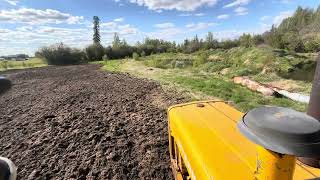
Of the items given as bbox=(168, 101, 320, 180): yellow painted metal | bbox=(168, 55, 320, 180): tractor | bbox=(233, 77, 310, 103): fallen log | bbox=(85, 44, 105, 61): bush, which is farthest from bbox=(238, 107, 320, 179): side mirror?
bbox=(85, 44, 105, 61): bush

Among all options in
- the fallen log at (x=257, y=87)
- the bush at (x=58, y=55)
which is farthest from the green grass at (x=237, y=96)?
the bush at (x=58, y=55)

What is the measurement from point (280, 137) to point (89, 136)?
4.14 m

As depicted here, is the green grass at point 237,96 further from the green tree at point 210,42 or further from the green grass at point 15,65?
the green tree at point 210,42

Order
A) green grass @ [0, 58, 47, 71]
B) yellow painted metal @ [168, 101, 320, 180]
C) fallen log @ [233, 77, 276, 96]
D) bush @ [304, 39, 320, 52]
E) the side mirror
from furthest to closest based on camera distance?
bush @ [304, 39, 320, 52] → green grass @ [0, 58, 47, 71] → fallen log @ [233, 77, 276, 96] → yellow painted metal @ [168, 101, 320, 180] → the side mirror

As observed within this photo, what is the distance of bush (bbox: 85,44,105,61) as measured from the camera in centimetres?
2958

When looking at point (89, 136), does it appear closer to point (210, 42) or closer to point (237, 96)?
point (237, 96)

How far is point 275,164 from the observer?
1072mm

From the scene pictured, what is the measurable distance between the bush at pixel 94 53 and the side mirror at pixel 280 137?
96.2 feet

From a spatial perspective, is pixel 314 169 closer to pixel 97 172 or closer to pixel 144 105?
pixel 97 172

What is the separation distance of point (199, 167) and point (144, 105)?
5.17m

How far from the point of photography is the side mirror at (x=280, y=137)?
0.96 metres

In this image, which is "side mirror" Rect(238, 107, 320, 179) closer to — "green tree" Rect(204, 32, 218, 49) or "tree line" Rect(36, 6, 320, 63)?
"tree line" Rect(36, 6, 320, 63)

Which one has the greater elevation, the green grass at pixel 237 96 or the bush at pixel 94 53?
the bush at pixel 94 53

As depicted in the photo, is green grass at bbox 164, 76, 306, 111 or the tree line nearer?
green grass at bbox 164, 76, 306, 111
